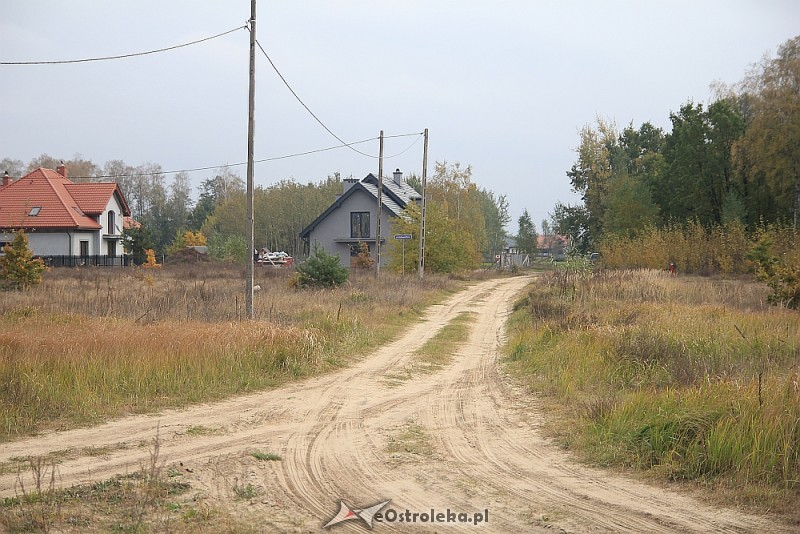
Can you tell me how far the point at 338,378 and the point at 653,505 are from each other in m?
7.19

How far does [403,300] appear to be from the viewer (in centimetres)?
2495

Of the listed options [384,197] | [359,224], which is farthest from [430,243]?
[359,224]

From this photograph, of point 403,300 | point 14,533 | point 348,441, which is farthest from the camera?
point 403,300

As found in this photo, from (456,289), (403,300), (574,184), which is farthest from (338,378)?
(574,184)

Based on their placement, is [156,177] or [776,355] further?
[156,177]

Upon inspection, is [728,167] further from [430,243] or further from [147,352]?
[147,352]

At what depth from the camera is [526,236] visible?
9238cm

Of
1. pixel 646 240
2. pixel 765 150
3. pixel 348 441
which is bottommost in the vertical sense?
pixel 348 441

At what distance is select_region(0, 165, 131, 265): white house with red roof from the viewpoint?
52281 mm

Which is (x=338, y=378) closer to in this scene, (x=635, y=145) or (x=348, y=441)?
(x=348, y=441)

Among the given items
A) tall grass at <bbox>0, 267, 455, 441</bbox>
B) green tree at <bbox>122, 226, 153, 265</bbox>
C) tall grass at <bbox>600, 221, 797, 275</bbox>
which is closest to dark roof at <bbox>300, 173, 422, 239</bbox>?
green tree at <bbox>122, 226, 153, 265</bbox>

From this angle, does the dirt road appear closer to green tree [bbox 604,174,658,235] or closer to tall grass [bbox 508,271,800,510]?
tall grass [bbox 508,271,800,510]

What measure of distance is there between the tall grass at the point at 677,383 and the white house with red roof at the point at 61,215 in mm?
43444

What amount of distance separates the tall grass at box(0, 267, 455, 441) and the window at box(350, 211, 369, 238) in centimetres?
3891
